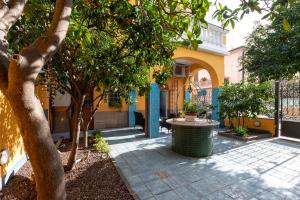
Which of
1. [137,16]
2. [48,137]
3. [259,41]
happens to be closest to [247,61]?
[259,41]

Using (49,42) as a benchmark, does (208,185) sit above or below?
below

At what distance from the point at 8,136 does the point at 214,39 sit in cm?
975

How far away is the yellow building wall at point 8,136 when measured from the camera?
3.64m

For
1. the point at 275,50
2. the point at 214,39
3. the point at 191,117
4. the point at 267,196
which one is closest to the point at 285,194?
the point at 267,196

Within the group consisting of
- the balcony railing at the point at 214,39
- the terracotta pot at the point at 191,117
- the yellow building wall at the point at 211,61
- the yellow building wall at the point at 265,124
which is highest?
the balcony railing at the point at 214,39

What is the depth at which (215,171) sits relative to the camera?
14.2 feet

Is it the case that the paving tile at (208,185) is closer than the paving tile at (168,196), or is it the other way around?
the paving tile at (168,196)

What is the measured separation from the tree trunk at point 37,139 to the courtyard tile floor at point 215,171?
6.08ft

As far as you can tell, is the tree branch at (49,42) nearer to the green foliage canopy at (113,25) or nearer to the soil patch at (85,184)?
the green foliage canopy at (113,25)

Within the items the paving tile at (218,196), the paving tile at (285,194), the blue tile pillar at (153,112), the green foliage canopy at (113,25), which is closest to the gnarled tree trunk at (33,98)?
the green foliage canopy at (113,25)

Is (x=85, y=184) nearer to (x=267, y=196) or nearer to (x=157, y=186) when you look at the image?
(x=157, y=186)

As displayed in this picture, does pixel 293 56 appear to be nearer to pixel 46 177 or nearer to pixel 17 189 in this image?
pixel 46 177

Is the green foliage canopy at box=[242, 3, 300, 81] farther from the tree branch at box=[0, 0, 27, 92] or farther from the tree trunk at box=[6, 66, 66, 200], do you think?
the tree trunk at box=[6, 66, 66, 200]

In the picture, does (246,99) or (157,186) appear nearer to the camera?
(157,186)
